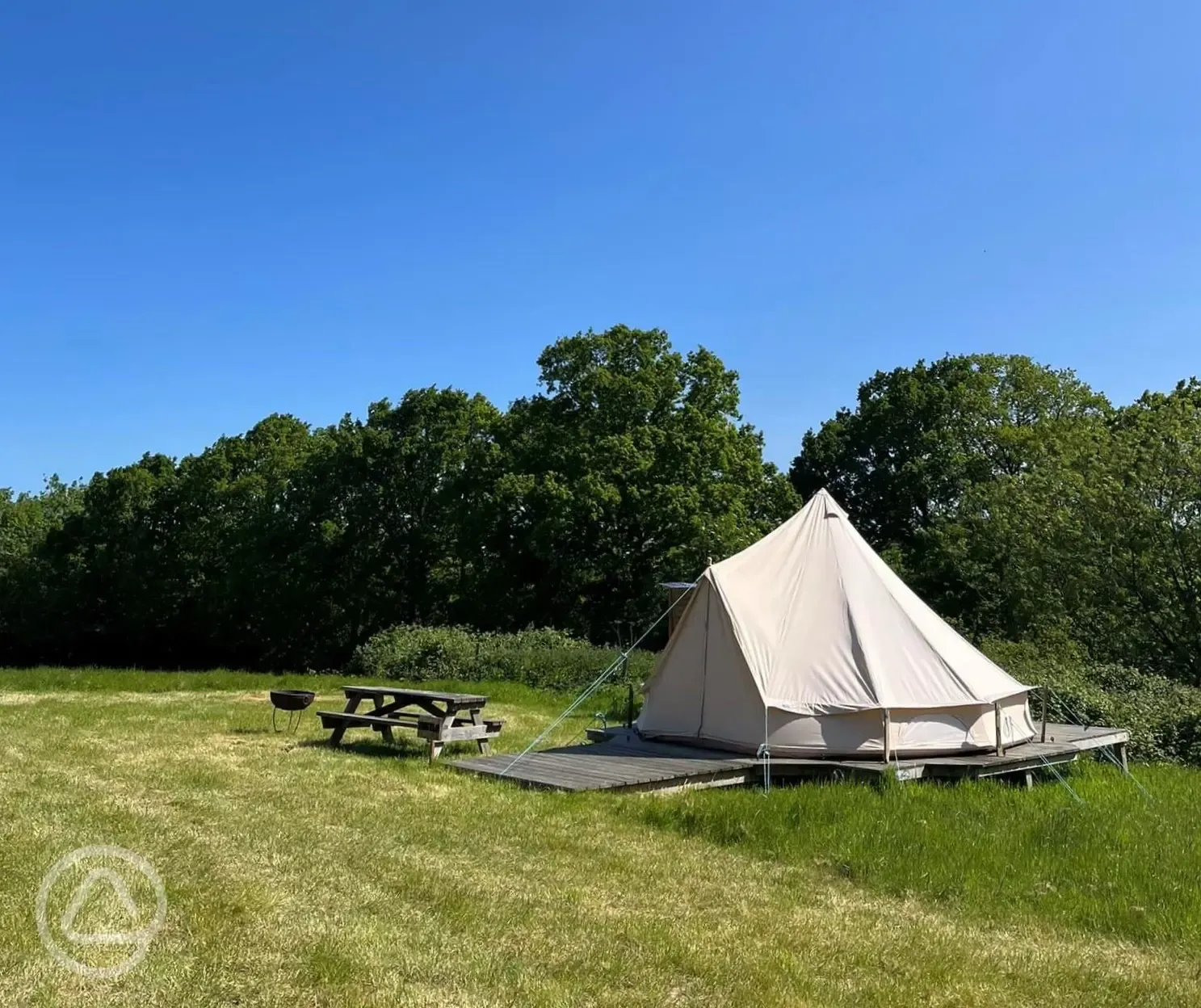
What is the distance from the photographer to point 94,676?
64.9ft

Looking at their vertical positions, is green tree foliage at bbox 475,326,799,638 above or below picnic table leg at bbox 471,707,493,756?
above

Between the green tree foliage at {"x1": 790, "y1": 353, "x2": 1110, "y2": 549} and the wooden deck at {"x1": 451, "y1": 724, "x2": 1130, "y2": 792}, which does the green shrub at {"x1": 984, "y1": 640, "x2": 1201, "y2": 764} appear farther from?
the green tree foliage at {"x1": 790, "y1": 353, "x2": 1110, "y2": 549}

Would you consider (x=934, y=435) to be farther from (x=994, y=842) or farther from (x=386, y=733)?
(x=994, y=842)

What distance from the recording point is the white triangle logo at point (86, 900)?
4.57 meters

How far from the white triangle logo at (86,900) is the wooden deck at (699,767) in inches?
154

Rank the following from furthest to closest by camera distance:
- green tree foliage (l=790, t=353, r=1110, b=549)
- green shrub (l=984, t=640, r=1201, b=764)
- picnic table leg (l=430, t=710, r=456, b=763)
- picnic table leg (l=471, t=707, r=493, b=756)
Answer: green tree foliage (l=790, t=353, r=1110, b=549) → green shrub (l=984, t=640, r=1201, b=764) → picnic table leg (l=471, t=707, r=493, b=756) → picnic table leg (l=430, t=710, r=456, b=763)

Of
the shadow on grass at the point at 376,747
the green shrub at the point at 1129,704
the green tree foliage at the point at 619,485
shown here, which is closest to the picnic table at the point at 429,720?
the shadow on grass at the point at 376,747

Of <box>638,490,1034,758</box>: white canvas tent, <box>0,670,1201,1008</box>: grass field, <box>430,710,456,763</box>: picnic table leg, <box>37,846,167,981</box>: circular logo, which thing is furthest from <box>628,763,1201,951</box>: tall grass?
<box>37,846,167,981</box>: circular logo

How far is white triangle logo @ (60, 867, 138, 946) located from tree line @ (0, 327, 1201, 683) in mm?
19509

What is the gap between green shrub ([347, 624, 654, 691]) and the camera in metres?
19.7

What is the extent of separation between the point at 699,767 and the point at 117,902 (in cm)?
542

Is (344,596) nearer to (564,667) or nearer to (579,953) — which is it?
(564,667)

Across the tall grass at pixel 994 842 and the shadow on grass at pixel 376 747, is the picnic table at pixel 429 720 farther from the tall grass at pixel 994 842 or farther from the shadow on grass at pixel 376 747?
the tall grass at pixel 994 842

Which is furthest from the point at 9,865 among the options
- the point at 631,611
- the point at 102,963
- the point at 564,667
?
the point at 631,611
